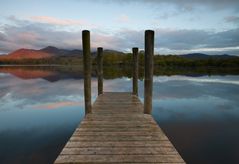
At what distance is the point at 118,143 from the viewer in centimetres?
480

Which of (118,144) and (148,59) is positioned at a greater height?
(148,59)

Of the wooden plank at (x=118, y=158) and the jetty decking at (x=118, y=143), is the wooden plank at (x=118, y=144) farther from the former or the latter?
the wooden plank at (x=118, y=158)

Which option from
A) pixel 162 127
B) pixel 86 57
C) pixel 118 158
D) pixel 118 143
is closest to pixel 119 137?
pixel 118 143

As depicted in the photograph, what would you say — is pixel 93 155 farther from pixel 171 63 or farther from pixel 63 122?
pixel 171 63

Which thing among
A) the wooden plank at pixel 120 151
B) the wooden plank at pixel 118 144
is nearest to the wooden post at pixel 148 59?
the wooden plank at pixel 118 144

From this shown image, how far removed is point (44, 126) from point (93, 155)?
651cm

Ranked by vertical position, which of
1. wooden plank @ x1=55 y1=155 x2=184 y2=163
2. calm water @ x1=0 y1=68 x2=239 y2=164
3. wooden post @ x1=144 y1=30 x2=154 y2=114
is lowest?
calm water @ x1=0 y1=68 x2=239 y2=164

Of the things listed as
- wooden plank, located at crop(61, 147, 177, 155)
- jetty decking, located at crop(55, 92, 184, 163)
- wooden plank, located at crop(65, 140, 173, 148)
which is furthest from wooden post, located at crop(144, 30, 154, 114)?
wooden plank, located at crop(61, 147, 177, 155)

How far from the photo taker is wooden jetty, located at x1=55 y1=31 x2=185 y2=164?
409 centimetres

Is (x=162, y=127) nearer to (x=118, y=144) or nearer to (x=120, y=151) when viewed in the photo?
(x=118, y=144)

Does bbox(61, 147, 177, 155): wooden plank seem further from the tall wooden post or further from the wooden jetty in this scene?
the tall wooden post

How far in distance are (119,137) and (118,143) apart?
404 millimetres

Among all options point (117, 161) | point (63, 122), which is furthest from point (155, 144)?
point (63, 122)

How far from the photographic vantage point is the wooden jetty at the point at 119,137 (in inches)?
161
